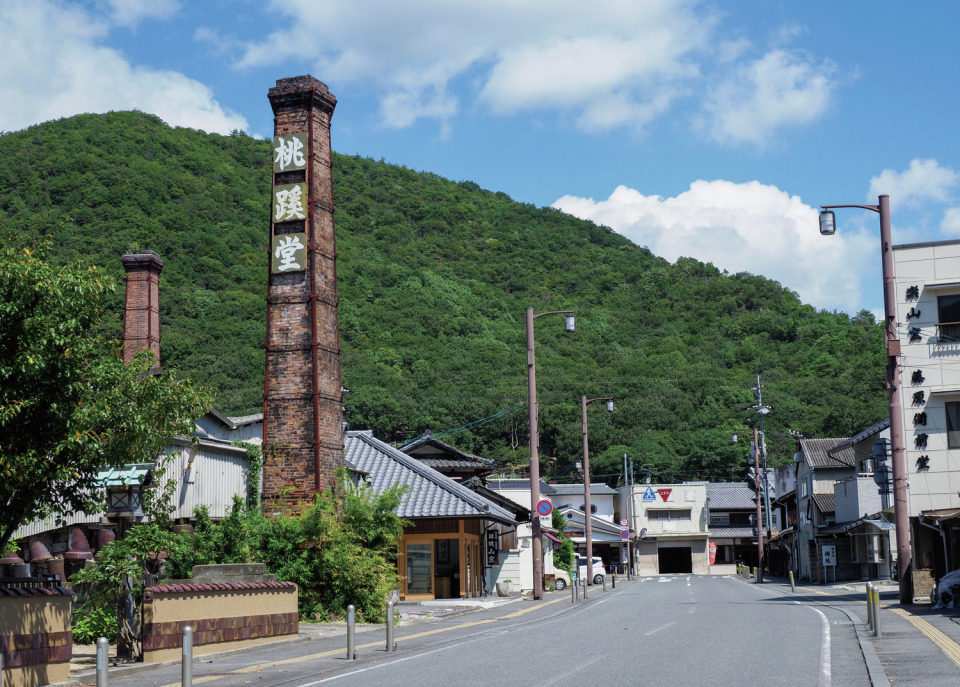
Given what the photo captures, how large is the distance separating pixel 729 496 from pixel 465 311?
103 feet

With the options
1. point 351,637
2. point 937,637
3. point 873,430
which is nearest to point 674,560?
point 873,430

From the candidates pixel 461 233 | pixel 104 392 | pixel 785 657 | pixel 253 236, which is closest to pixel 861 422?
pixel 461 233

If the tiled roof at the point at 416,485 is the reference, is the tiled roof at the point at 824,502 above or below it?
below

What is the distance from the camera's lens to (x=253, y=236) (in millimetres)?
82000

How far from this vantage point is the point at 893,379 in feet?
84.5

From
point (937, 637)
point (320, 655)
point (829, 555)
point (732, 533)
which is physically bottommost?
point (732, 533)

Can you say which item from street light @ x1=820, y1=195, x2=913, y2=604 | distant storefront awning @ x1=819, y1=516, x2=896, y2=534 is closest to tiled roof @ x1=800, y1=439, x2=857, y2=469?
distant storefront awning @ x1=819, y1=516, x2=896, y2=534

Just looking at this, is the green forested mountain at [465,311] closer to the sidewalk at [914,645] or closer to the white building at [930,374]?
the white building at [930,374]

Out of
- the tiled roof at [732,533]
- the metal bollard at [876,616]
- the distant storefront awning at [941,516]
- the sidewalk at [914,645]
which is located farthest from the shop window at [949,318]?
the tiled roof at [732,533]

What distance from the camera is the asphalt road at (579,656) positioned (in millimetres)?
12766

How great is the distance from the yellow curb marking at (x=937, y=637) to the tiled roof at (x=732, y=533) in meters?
70.5

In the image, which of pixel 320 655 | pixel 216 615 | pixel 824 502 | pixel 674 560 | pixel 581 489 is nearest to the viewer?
pixel 320 655

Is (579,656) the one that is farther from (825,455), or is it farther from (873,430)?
(825,455)

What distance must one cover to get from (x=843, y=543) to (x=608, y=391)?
30986 millimetres
